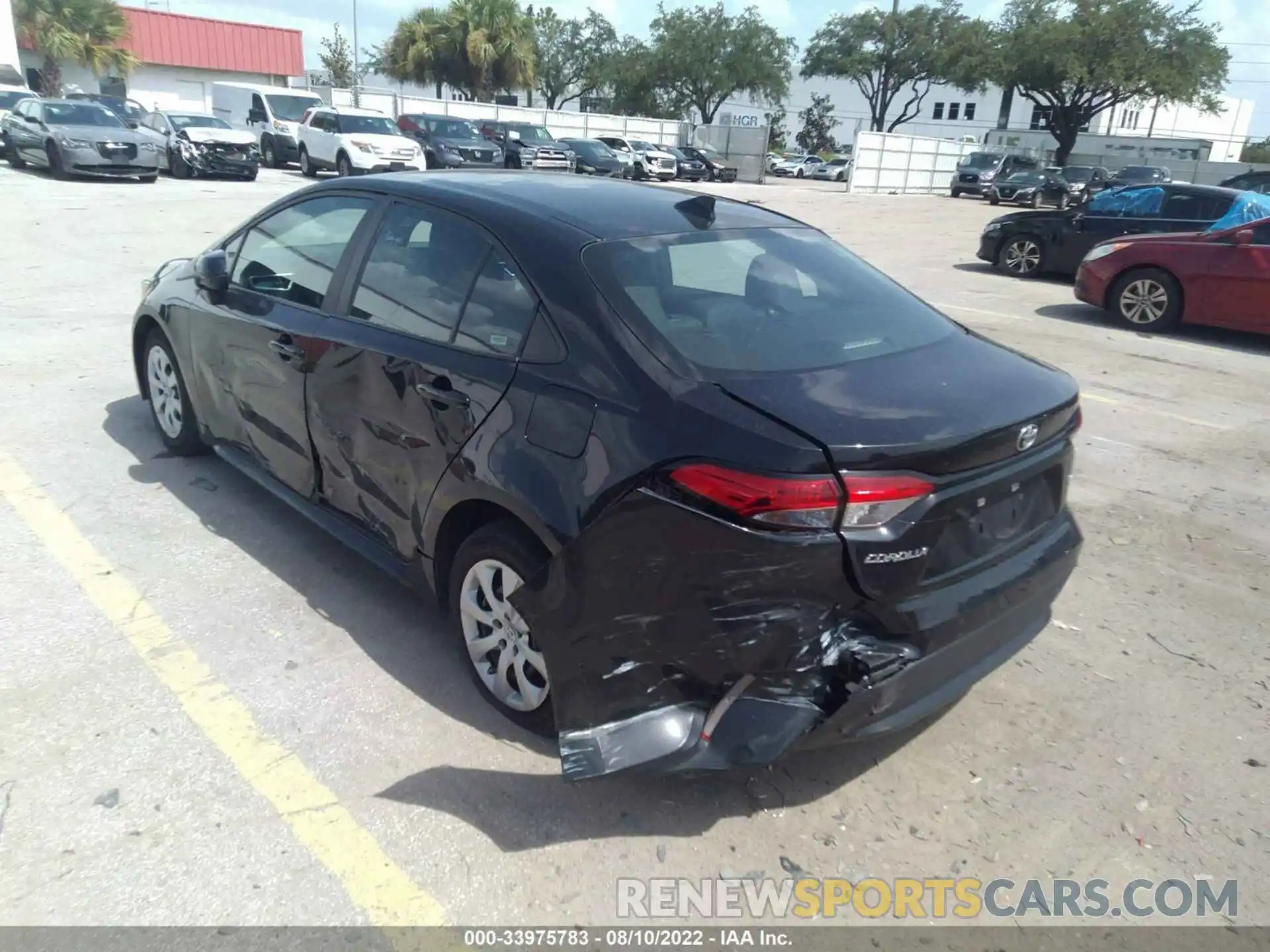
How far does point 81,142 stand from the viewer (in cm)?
1964

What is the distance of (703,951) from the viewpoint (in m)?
2.46

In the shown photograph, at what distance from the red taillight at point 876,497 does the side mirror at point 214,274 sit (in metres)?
3.34

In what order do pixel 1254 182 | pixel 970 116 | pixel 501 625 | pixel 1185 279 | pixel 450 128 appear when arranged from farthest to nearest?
pixel 970 116
pixel 450 128
pixel 1254 182
pixel 1185 279
pixel 501 625

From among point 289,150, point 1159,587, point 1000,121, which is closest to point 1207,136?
point 1000,121

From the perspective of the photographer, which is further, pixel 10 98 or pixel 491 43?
pixel 491 43

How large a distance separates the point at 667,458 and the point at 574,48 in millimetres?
73806

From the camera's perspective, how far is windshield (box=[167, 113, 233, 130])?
2317 centimetres

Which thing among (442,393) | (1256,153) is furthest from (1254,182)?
(1256,153)

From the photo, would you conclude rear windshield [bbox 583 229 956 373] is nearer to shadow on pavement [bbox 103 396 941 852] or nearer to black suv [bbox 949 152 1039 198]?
shadow on pavement [bbox 103 396 941 852]

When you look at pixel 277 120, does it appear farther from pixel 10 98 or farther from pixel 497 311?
pixel 497 311

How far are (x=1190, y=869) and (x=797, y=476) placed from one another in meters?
1.65

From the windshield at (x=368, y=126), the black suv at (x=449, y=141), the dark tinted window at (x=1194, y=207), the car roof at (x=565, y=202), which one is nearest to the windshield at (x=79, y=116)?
the windshield at (x=368, y=126)

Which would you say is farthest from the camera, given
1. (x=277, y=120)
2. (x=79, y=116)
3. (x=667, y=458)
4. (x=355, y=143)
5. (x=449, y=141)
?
(x=277, y=120)

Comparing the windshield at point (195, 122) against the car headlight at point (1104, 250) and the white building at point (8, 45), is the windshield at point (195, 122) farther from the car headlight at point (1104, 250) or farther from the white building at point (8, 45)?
the car headlight at point (1104, 250)
